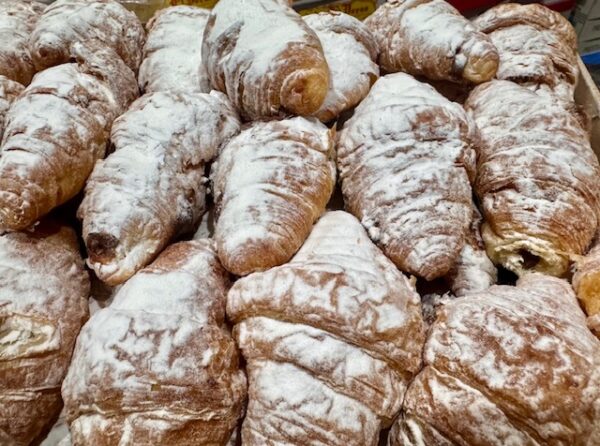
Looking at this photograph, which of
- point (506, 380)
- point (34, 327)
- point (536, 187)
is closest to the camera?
point (506, 380)

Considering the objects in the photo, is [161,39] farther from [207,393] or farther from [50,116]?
[207,393]

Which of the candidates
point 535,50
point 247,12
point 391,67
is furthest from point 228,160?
point 535,50

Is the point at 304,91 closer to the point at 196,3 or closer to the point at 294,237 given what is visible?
the point at 294,237

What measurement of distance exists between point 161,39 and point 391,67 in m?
0.76

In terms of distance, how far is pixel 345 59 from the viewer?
1499 mm

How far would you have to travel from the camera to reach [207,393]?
1.00m

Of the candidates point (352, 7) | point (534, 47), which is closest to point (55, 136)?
point (352, 7)

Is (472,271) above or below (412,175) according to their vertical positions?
below

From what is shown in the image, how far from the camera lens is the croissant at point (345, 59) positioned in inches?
56.6

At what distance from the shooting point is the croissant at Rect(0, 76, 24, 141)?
56.9 inches

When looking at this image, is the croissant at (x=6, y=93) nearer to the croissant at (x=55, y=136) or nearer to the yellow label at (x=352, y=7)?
the croissant at (x=55, y=136)

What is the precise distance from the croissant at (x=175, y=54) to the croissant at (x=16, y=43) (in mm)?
362

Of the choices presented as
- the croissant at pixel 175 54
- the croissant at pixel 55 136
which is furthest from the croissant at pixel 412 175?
the croissant at pixel 55 136

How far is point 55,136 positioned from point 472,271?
1082 millimetres
